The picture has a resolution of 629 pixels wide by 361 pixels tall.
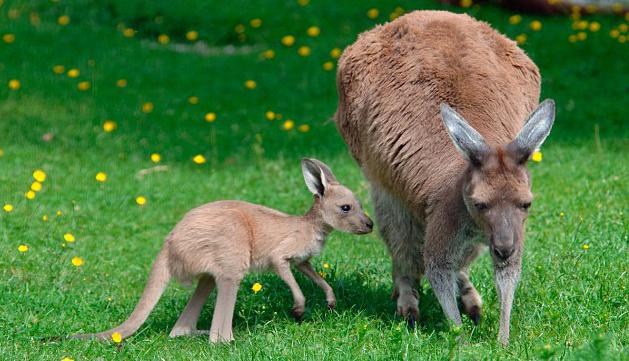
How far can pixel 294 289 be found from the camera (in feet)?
18.9

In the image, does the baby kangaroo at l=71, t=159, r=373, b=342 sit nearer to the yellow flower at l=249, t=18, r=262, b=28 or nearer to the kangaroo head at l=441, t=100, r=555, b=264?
the kangaroo head at l=441, t=100, r=555, b=264

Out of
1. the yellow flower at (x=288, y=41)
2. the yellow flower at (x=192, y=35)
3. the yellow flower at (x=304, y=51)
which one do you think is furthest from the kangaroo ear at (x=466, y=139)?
the yellow flower at (x=192, y=35)

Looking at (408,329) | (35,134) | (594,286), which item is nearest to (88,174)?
(35,134)

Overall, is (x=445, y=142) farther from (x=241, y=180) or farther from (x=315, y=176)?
(x=241, y=180)

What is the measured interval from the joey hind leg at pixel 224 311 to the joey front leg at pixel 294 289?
0.29 metres

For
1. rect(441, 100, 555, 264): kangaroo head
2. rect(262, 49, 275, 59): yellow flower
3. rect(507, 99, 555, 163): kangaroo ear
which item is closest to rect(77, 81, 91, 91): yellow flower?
rect(262, 49, 275, 59): yellow flower

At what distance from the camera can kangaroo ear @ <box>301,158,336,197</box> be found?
6.07 meters

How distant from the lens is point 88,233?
304 inches

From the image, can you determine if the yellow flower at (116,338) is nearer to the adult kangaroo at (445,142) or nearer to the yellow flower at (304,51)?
A: the adult kangaroo at (445,142)

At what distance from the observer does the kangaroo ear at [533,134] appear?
16.3ft

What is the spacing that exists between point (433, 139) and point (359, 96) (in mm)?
828

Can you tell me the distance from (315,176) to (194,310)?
1.04 m

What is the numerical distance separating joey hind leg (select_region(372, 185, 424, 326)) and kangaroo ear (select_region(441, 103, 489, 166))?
1.07m

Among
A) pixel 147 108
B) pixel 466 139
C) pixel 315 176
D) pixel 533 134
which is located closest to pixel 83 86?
pixel 147 108
